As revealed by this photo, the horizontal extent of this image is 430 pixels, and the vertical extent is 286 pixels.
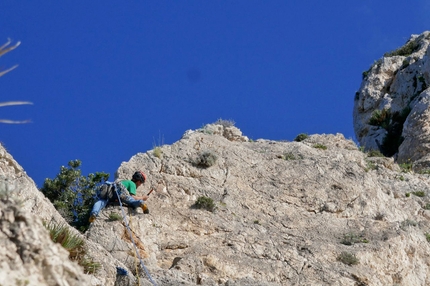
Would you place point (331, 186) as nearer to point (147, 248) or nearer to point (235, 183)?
point (235, 183)

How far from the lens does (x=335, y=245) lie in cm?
1484

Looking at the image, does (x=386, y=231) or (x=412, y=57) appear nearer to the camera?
(x=386, y=231)

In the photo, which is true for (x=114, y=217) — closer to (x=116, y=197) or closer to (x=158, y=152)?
(x=116, y=197)

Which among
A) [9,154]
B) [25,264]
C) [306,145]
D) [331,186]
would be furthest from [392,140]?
[25,264]

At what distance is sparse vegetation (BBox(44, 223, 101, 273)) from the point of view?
32.9 feet

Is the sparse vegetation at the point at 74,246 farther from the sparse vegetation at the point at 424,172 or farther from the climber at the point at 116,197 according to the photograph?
the sparse vegetation at the point at 424,172

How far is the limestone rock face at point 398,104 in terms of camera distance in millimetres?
26094

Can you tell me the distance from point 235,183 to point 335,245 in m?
3.33

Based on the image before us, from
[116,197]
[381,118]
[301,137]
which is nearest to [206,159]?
[116,197]

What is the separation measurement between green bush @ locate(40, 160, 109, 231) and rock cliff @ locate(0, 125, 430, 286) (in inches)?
56.9

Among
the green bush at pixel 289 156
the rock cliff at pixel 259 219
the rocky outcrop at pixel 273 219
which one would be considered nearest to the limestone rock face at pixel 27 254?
the rock cliff at pixel 259 219

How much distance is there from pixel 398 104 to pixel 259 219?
1749 cm

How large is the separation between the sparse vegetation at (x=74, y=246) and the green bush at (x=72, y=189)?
536cm

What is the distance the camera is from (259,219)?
15.8 metres
